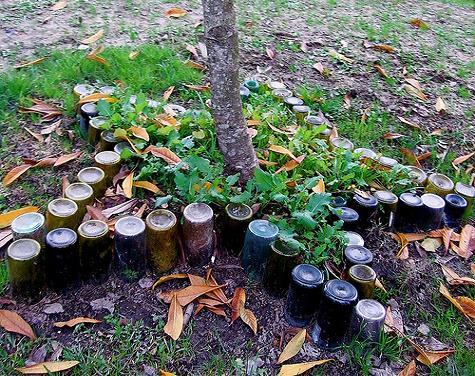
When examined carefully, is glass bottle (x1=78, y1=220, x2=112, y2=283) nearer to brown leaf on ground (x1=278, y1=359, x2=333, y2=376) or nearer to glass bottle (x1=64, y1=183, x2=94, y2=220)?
glass bottle (x1=64, y1=183, x2=94, y2=220)

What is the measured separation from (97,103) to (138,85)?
0.63 metres

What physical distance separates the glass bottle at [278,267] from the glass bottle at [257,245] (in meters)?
0.04

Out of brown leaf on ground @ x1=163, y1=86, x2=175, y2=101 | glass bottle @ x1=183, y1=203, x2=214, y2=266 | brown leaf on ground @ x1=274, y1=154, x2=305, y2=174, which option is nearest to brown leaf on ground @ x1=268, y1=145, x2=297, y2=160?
brown leaf on ground @ x1=274, y1=154, x2=305, y2=174

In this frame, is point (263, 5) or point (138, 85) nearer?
point (138, 85)

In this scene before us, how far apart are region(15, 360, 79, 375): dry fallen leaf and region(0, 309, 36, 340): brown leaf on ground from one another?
15 cm

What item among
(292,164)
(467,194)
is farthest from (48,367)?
(467,194)

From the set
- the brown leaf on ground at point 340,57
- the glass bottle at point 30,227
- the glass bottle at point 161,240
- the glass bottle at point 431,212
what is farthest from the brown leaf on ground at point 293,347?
the brown leaf on ground at point 340,57

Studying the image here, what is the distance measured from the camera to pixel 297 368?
233cm

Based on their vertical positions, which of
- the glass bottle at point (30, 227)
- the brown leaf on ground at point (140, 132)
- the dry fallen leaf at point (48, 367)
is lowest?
the dry fallen leaf at point (48, 367)

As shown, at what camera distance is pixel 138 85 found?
3.84m

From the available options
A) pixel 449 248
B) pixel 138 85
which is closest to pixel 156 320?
pixel 449 248

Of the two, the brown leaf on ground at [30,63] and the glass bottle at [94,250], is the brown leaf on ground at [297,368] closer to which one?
the glass bottle at [94,250]

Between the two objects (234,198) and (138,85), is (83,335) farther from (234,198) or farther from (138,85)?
(138,85)

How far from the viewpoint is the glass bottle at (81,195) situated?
106 inches
